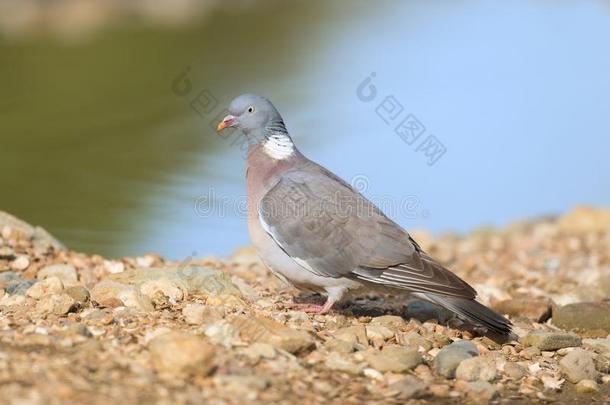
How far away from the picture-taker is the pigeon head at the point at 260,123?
24.3ft

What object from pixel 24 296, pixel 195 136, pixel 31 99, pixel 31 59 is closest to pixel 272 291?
pixel 24 296

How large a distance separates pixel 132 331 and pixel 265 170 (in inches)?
69.2

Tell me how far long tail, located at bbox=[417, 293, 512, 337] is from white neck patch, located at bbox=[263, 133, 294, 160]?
1394 mm

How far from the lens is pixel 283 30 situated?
19.6 meters

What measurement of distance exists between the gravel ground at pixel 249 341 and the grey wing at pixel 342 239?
337mm

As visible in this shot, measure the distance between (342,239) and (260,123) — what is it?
1135 mm

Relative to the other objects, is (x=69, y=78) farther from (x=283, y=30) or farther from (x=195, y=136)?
(x=283, y=30)

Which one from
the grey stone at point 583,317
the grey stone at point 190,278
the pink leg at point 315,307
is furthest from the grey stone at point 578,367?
the grey stone at point 190,278

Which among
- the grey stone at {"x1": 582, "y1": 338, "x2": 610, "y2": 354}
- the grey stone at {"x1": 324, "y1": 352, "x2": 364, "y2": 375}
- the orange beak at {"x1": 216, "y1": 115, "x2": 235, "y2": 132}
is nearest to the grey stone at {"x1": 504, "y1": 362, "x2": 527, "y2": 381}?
the grey stone at {"x1": 582, "y1": 338, "x2": 610, "y2": 354}

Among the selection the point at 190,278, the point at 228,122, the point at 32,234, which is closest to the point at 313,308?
the point at 190,278

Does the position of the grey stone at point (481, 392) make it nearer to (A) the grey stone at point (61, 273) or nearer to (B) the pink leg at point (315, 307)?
(B) the pink leg at point (315, 307)

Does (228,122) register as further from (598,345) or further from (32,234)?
(598,345)

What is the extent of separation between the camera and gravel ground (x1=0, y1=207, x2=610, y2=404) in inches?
206

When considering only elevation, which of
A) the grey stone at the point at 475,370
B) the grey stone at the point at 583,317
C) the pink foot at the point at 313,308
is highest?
the grey stone at the point at 583,317
